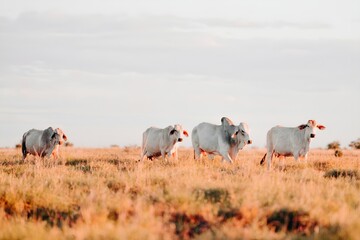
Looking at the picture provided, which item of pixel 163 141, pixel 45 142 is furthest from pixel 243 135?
pixel 45 142

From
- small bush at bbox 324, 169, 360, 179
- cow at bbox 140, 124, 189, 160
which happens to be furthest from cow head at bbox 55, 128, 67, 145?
small bush at bbox 324, 169, 360, 179

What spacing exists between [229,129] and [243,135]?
2.69ft

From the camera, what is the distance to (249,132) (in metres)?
22.2

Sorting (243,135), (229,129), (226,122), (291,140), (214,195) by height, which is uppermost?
(226,122)

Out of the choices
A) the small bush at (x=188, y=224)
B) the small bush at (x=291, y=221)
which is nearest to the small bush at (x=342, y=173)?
the small bush at (x=291, y=221)

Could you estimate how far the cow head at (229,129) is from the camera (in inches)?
878

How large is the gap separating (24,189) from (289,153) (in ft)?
46.2

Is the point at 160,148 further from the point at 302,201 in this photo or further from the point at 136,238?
the point at 136,238

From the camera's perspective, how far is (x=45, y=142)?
2675cm

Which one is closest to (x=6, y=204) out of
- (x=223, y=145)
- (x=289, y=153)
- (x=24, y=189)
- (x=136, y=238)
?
(x=24, y=189)

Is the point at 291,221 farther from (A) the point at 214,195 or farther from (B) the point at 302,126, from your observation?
(B) the point at 302,126

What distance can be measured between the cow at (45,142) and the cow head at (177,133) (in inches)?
226

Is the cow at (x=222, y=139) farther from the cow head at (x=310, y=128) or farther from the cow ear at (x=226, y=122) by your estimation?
the cow head at (x=310, y=128)

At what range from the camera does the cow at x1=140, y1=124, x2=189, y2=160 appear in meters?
23.2
